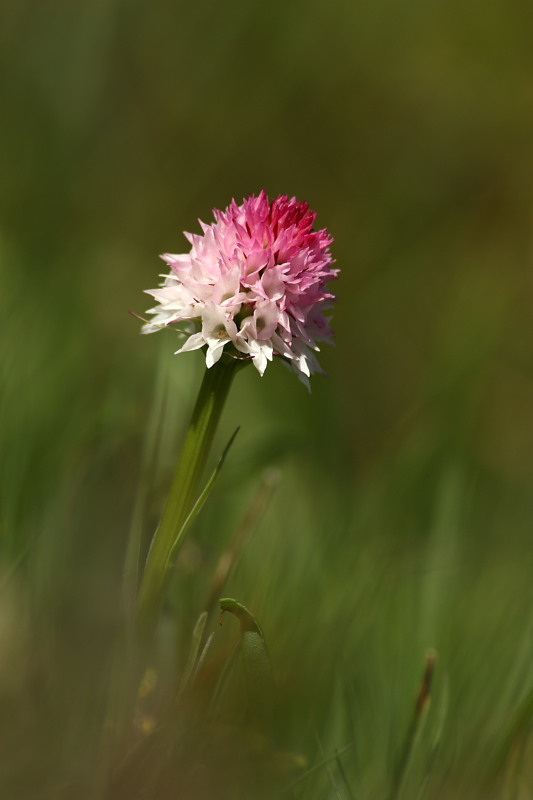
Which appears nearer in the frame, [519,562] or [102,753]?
[102,753]

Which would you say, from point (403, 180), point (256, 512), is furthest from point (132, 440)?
point (403, 180)

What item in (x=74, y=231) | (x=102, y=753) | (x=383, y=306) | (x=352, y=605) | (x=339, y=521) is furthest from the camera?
(x=383, y=306)

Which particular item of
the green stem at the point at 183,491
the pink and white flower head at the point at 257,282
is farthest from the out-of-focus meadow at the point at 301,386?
the pink and white flower head at the point at 257,282

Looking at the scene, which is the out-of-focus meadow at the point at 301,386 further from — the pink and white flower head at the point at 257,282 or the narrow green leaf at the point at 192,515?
the pink and white flower head at the point at 257,282

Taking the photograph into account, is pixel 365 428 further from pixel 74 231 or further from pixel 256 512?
pixel 256 512

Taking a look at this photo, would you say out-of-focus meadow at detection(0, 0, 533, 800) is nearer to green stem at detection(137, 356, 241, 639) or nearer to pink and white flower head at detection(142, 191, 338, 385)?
green stem at detection(137, 356, 241, 639)

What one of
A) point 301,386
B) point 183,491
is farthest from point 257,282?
point 301,386
